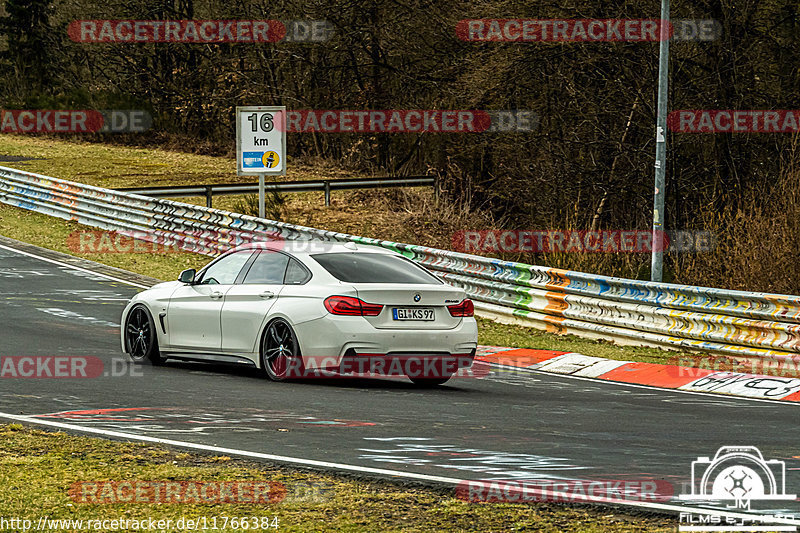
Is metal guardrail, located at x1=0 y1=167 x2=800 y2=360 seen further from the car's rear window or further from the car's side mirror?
the car's side mirror

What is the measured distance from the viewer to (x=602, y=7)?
28.9 m

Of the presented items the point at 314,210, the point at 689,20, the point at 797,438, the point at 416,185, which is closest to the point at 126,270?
the point at 314,210

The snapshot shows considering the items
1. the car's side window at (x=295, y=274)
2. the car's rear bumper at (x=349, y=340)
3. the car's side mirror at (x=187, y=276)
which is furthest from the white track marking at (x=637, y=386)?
the car's side mirror at (x=187, y=276)

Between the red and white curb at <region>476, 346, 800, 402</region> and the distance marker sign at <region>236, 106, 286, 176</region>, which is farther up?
the distance marker sign at <region>236, 106, 286, 176</region>

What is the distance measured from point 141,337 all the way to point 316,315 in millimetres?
2889

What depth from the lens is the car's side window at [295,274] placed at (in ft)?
39.2

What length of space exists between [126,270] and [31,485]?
17070mm

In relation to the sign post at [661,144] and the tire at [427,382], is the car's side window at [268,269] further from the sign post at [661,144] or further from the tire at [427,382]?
the sign post at [661,144]

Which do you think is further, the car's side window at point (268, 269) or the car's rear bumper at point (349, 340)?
the car's side window at point (268, 269)

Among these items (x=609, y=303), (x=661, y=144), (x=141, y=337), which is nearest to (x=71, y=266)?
(x=141, y=337)

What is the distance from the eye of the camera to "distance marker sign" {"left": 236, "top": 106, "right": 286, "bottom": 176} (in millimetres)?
22266

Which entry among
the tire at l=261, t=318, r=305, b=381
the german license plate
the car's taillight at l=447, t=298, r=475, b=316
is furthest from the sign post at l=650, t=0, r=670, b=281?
the tire at l=261, t=318, r=305, b=381

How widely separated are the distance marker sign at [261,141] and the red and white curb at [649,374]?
8.11m

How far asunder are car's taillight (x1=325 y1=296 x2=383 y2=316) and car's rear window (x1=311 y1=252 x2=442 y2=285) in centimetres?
34
